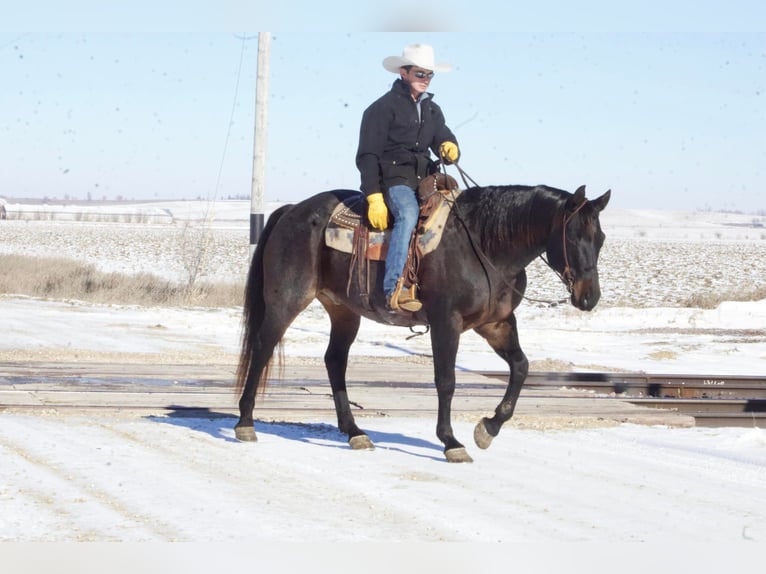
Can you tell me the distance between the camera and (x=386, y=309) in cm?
764

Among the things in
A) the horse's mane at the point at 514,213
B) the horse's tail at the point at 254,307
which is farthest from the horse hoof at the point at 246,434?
the horse's mane at the point at 514,213

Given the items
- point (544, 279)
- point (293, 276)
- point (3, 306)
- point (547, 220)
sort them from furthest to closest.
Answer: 1. point (544, 279)
2. point (3, 306)
3. point (293, 276)
4. point (547, 220)

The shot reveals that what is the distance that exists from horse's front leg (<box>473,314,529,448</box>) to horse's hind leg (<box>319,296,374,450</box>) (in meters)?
1.11

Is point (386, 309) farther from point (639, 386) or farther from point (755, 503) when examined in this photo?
point (639, 386)

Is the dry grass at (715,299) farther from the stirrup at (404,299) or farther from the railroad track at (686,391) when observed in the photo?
the stirrup at (404,299)

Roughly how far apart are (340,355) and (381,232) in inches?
47.9

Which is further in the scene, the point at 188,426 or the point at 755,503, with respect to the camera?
the point at 188,426

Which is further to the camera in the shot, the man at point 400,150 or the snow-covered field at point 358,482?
the man at point 400,150

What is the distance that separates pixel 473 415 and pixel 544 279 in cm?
2924

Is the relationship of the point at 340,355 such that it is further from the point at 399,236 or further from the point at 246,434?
the point at 399,236

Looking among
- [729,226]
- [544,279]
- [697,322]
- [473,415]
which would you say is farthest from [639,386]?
[729,226]

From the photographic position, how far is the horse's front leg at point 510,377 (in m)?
7.60

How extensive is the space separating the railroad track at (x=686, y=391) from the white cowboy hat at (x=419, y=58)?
432 cm

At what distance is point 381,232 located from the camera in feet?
25.3
